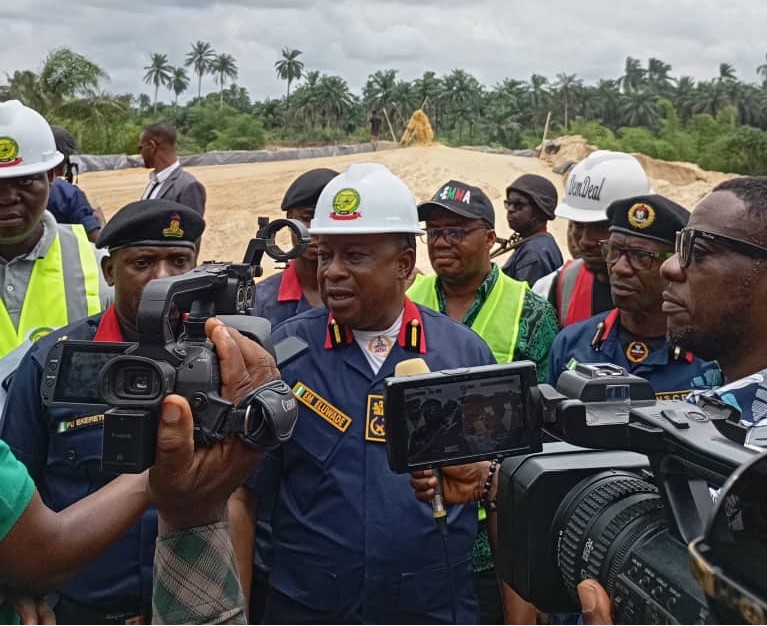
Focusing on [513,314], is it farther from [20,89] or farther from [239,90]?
[239,90]

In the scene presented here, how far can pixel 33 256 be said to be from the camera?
3.53 meters

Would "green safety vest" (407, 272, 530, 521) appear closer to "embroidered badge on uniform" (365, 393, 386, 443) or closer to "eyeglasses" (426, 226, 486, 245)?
"eyeglasses" (426, 226, 486, 245)

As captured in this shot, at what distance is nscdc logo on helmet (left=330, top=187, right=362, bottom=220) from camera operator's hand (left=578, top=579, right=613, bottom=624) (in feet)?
5.15

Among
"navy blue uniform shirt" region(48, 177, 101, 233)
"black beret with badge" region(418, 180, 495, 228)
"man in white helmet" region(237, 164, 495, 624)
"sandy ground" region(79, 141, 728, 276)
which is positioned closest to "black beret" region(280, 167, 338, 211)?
"black beret with badge" region(418, 180, 495, 228)

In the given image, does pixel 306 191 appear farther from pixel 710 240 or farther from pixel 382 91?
pixel 382 91

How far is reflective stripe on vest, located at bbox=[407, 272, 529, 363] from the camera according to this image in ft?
12.0

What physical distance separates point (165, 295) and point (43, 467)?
1.21m

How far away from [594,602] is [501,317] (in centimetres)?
217

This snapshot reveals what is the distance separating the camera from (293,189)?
454 cm

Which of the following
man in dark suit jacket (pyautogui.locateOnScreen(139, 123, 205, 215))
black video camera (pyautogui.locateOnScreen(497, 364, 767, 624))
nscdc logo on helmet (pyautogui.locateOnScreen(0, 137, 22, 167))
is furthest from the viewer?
man in dark suit jacket (pyautogui.locateOnScreen(139, 123, 205, 215))

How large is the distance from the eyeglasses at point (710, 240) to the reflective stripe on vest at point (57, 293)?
227cm

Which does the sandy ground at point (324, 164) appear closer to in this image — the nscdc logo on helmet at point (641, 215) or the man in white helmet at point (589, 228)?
the man in white helmet at point (589, 228)

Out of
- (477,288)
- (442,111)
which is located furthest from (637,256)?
(442,111)

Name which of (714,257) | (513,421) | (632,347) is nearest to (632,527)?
(513,421)
